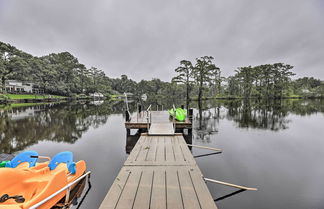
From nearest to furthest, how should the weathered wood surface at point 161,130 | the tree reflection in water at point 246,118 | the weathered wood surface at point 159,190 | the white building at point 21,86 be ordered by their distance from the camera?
the weathered wood surface at point 159,190 → the weathered wood surface at point 161,130 → the tree reflection in water at point 246,118 → the white building at point 21,86

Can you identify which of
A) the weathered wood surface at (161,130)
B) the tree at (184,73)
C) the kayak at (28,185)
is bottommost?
the kayak at (28,185)

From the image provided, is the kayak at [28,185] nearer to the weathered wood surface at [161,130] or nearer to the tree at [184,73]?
the weathered wood surface at [161,130]

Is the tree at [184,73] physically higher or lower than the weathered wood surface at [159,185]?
higher

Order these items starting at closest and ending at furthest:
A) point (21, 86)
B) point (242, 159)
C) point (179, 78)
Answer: point (242, 159) → point (179, 78) → point (21, 86)

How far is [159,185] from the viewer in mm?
2445

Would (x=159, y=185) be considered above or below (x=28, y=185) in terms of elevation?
above

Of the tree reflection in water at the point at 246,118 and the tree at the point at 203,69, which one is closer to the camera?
the tree reflection in water at the point at 246,118

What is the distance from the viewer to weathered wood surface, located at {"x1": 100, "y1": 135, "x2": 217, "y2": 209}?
1.96 meters

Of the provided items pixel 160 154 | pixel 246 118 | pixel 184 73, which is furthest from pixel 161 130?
pixel 184 73

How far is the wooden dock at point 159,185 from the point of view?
197cm

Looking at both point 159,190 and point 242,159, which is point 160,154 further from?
point 242,159

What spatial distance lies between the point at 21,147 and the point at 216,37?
32.9m

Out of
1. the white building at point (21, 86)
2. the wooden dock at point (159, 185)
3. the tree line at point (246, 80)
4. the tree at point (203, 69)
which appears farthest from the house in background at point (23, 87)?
the wooden dock at point (159, 185)

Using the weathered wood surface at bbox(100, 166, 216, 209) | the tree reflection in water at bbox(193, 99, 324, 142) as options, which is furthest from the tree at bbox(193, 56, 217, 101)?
the weathered wood surface at bbox(100, 166, 216, 209)
